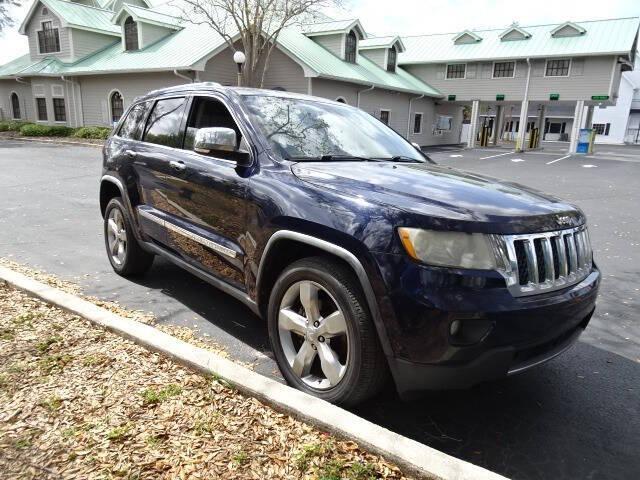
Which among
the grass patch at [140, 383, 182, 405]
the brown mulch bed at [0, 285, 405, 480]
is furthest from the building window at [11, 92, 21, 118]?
the grass patch at [140, 383, 182, 405]

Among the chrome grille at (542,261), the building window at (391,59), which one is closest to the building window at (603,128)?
the building window at (391,59)

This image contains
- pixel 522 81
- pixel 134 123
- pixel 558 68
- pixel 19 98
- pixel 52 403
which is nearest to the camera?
pixel 52 403

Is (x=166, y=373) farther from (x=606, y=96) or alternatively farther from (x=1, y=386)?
(x=606, y=96)

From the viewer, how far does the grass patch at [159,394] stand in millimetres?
2734

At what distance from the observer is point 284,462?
2.30 meters

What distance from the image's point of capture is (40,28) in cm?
2945

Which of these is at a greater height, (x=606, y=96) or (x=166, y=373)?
(x=606, y=96)

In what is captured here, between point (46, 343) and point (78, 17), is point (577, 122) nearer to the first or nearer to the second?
point (78, 17)

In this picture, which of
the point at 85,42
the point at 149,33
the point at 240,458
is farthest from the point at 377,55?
the point at 240,458

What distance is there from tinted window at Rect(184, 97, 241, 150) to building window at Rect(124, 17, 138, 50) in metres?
25.7

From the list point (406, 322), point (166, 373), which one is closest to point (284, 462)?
point (406, 322)

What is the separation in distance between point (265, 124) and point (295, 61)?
21.1 m

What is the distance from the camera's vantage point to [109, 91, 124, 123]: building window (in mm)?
26141

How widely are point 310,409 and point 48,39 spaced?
3369 centimetres
